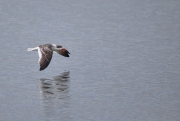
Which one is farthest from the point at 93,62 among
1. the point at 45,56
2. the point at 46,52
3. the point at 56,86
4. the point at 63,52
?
the point at 56,86

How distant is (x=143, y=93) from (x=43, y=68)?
443cm

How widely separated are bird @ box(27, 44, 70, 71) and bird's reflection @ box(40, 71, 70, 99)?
2.63 feet

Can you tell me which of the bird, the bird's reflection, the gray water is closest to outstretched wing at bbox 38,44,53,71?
the bird

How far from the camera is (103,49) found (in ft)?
103

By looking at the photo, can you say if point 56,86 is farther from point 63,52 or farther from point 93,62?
point 63,52

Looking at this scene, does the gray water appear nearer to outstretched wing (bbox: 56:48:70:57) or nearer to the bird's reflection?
the bird's reflection

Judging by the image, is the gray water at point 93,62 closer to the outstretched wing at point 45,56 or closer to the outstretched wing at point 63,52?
the outstretched wing at point 63,52

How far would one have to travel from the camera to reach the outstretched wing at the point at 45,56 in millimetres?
27641

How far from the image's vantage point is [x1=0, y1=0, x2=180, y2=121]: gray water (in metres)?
23.4

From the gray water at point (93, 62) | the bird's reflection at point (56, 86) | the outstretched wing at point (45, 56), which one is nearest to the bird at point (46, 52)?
the outstretched wing at point (45, 56)

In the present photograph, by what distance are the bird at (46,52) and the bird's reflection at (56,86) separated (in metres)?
0.80

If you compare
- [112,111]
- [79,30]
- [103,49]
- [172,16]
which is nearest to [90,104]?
[112,111]

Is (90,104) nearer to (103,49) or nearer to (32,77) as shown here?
(32,77)

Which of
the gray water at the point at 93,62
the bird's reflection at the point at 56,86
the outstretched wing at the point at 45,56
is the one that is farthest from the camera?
the outstretched wing at the point at 45,56
